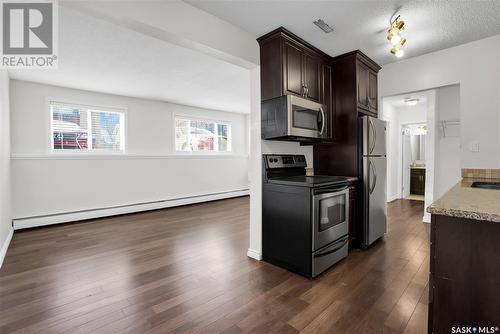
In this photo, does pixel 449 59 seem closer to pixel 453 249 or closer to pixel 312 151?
pixel 312 151

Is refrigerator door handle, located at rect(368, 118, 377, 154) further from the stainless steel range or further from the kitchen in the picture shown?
the stainless steel range

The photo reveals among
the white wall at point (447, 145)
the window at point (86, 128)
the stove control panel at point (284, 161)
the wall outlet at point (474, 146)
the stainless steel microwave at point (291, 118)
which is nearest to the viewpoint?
the stainless steel microwave at point (291, 118)

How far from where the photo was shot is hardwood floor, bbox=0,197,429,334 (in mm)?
1690

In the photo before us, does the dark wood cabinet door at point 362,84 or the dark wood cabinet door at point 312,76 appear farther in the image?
the dark wood cabinet door at point 362,84

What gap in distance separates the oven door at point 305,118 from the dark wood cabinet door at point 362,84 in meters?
0.66

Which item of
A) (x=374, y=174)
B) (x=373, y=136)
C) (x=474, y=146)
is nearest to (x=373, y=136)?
(x=373, y=136)

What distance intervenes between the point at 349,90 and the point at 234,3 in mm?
1752

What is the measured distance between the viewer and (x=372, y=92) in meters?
3.40

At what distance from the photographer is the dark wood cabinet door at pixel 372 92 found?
3324mm

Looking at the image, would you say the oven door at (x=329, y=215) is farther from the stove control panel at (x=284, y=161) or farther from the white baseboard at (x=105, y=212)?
the white baseboard at (x=105, y=212)

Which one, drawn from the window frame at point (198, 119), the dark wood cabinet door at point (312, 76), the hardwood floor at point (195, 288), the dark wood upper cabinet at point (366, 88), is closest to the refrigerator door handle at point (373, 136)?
the dark wood upper cabinet at point (366, 88)

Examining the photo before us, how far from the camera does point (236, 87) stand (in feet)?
15.0

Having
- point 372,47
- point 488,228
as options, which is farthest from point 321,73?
point 488,228

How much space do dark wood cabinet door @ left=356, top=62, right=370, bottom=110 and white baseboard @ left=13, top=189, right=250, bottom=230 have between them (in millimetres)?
4496
